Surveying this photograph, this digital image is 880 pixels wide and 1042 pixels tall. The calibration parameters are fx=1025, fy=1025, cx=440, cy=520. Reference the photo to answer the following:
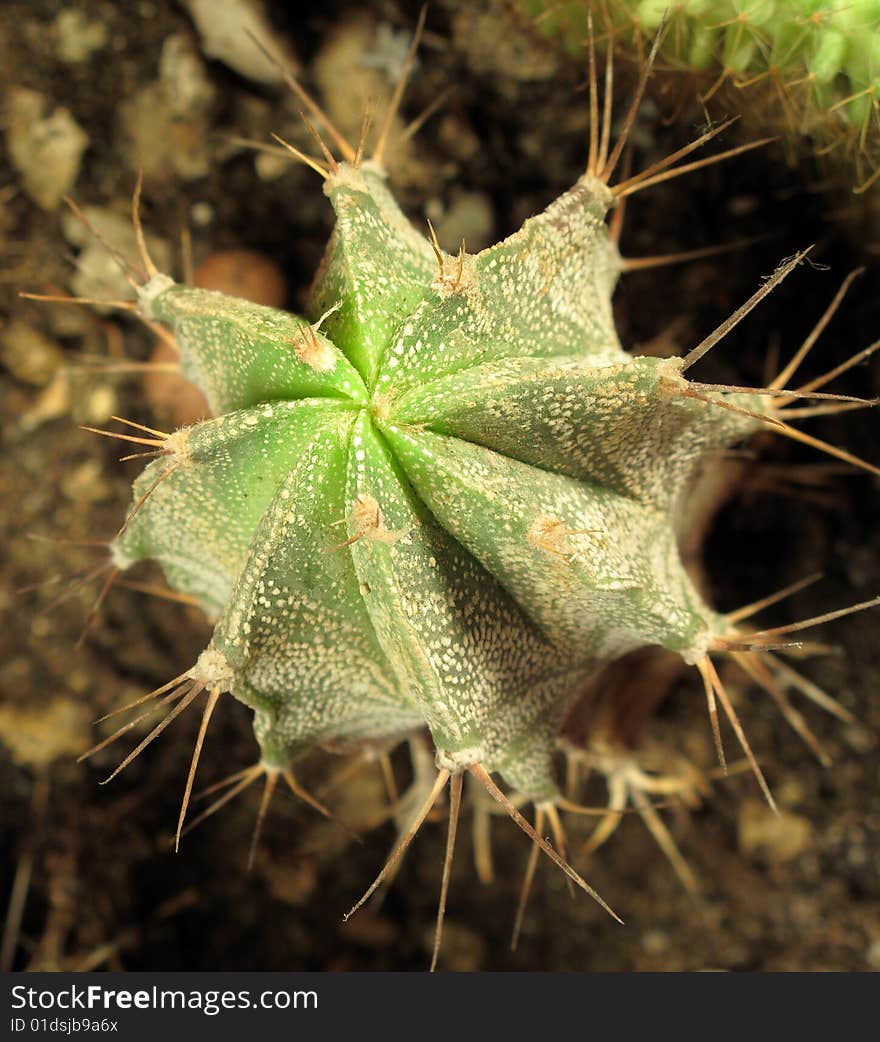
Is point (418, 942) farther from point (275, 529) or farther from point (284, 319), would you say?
point (284, 319)

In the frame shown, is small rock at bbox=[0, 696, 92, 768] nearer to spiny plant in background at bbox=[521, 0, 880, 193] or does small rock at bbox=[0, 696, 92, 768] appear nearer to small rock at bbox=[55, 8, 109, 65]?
small rock at bbox=[55, 8, 109, 65]

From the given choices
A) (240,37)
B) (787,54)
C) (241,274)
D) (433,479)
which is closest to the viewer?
(433,479)

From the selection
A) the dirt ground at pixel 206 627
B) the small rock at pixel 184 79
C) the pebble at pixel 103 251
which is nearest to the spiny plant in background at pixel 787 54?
the dirt ground at pixel 206 627

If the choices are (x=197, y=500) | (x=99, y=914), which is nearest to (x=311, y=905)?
(x=99, y=914)

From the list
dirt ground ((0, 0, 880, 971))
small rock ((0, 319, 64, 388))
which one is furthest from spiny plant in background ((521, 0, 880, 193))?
small rock ((0, 319, 64, 388))

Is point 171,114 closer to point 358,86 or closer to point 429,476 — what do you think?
point 358,86

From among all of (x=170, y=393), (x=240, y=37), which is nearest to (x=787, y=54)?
(x=240, y=37)

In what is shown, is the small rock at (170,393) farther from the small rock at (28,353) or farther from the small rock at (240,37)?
the small rock at (240,37)

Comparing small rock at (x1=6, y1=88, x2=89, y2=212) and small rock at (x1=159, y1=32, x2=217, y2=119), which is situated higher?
small rock at (x1=159, y1=32, x2=217, y2=119)
